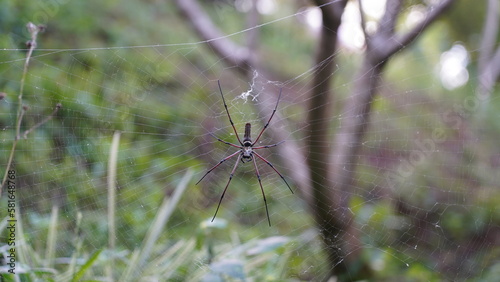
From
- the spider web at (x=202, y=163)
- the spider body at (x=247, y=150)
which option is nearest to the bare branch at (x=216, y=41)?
the spider web at (x=202, y=163)

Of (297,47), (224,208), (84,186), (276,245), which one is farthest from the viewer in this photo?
(297,47)

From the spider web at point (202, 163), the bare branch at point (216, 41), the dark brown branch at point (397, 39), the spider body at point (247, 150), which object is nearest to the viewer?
the spider body at point (247, 150)

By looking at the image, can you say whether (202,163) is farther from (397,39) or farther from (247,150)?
(397,39)

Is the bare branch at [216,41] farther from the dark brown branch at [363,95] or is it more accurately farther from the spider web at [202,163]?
the dark brown branch at [363,95]

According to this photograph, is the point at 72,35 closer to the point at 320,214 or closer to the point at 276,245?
the point at 320,214

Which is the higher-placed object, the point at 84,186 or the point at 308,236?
the point at 84,186

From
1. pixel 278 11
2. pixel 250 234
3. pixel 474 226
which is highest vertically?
pixel 278 11

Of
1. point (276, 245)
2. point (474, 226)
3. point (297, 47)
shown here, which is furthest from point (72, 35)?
point (474, 226)
